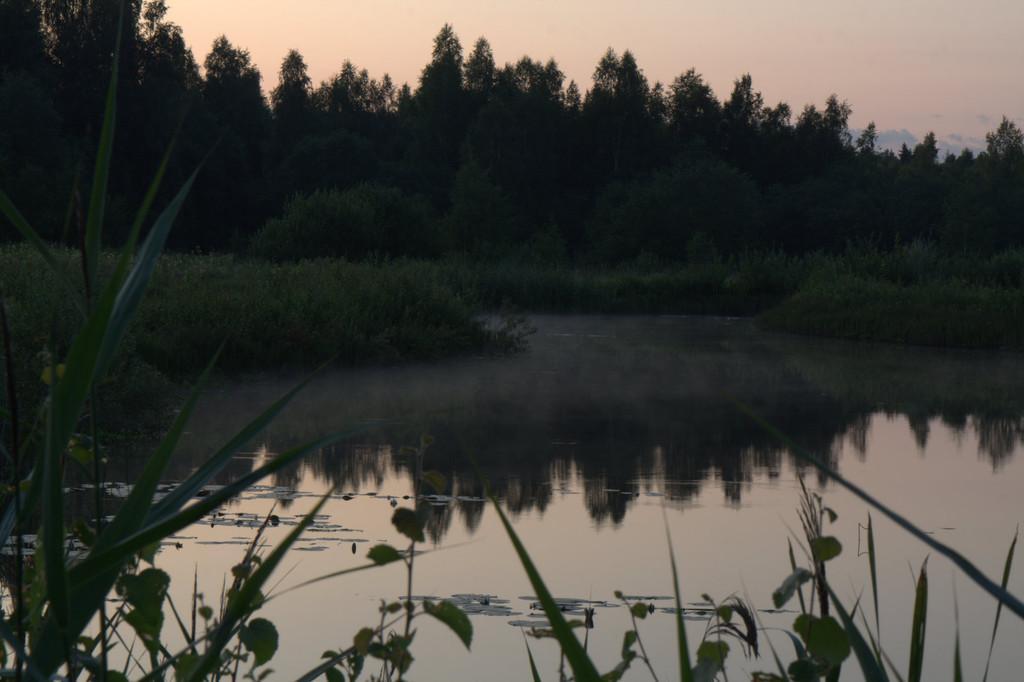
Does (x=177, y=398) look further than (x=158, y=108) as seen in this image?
No

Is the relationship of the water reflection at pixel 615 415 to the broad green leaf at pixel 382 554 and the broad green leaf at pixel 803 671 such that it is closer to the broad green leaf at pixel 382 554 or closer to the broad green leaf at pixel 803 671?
the broad green leaf at pixel 382 554

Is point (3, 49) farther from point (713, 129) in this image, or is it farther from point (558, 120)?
point (713, 129)

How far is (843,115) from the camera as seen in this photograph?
6762cm

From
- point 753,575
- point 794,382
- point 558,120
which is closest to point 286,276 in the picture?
point 794,382

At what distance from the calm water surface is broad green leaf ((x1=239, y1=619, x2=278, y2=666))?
1.18 ft

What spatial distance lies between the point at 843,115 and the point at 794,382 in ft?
187

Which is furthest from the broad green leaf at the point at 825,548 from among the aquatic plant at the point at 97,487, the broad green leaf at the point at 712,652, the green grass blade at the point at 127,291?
the green grass blade at the point at 127,291

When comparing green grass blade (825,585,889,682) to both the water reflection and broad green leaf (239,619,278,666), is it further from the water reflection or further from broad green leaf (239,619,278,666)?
the water reflection

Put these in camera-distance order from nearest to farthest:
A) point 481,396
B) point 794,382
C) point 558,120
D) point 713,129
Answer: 1. point 481,396
2. point 794,382
3. point 558,120
4. point 713,129

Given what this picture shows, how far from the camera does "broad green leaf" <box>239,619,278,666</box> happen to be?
156 cm

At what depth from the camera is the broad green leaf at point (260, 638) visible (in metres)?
1.56

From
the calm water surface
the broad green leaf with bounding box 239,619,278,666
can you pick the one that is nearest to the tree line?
the calm water surface

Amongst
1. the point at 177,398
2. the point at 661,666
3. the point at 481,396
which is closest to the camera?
the point at 661,666

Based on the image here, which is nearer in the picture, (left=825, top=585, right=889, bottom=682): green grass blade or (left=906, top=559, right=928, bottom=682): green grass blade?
(left=825, top=585, right=889, bottom=682): green grass blade
